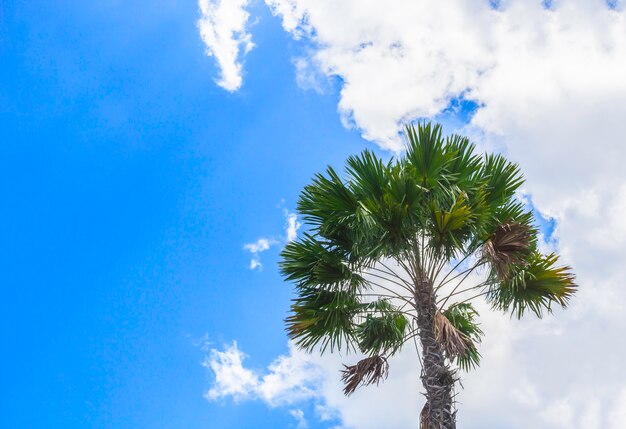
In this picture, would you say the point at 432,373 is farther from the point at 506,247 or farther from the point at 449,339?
the point at 506,247

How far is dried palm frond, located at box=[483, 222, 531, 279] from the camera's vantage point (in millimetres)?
9656

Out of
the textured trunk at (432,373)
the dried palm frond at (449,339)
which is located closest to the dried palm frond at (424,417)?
the textured trunk at (432,373)

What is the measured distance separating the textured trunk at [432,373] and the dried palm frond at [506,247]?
48.3 inches

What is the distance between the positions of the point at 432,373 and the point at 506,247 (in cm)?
229

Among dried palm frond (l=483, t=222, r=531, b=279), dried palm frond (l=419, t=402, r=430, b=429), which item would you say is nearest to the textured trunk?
dried palm frond (l=419, t=402, r=430, b=429)

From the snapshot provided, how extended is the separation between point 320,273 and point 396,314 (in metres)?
2.02

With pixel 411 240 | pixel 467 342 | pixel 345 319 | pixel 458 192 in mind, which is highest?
pixel 458 192

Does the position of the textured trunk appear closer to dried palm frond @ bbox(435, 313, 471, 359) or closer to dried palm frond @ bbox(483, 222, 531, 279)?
dried palm frond @ bbox(435, 313, 471, 359)

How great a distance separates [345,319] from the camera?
10.8 metres

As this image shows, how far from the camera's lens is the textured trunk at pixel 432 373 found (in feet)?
31.0

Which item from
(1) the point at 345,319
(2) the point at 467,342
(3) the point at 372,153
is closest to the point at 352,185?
(3) the point at 372,153

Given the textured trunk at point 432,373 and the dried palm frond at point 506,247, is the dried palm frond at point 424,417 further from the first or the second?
the dried palm frond at point 506,247

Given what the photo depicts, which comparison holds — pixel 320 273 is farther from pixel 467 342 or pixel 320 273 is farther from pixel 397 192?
pixel 467 342

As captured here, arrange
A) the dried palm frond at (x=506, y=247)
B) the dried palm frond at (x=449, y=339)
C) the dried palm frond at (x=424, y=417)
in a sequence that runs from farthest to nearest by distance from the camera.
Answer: the dried palm frond at (x=424, y=417), the dried palm frond at (x=506, y=247), the dried palm frond at (x=449, y=339)
